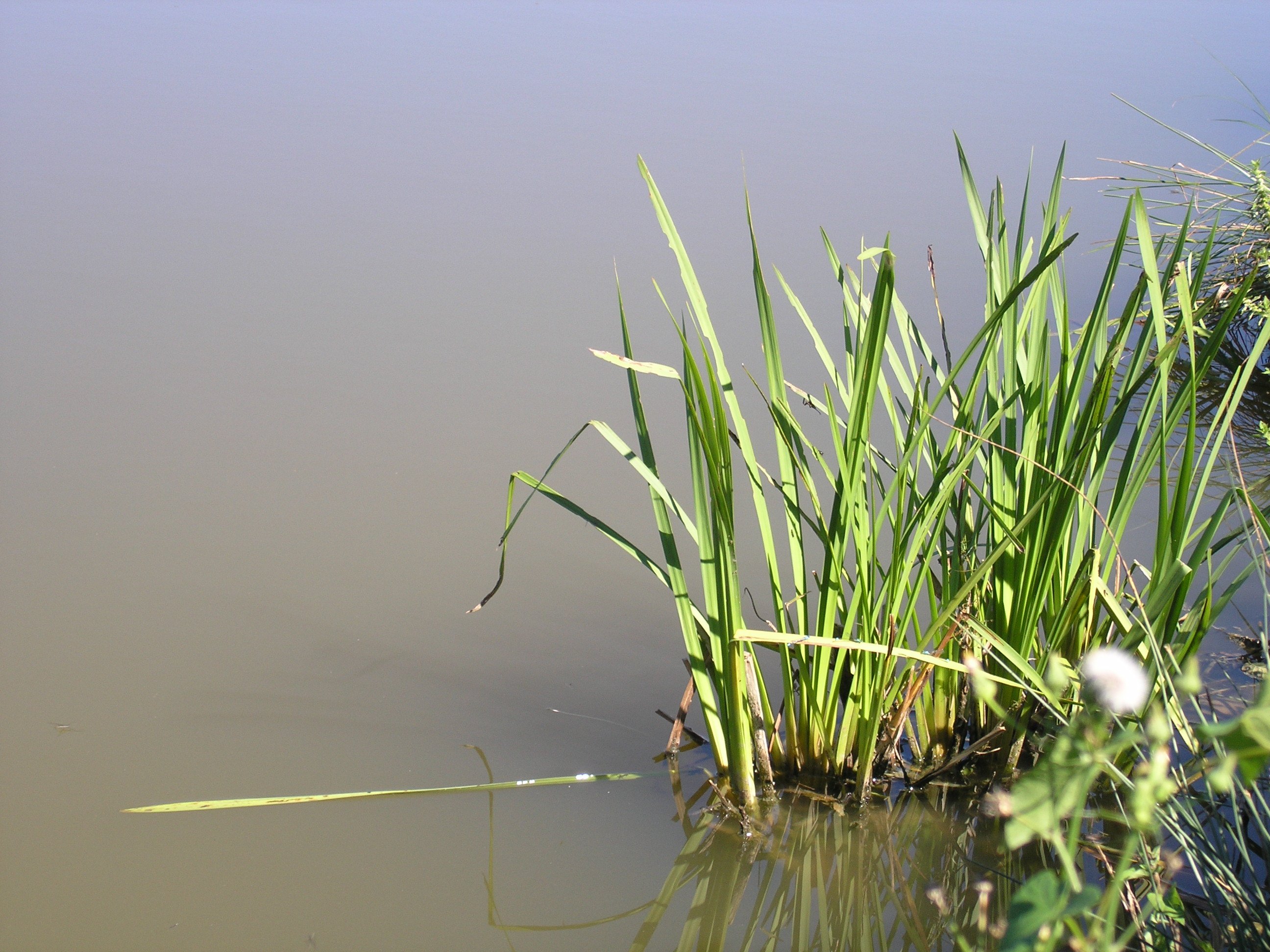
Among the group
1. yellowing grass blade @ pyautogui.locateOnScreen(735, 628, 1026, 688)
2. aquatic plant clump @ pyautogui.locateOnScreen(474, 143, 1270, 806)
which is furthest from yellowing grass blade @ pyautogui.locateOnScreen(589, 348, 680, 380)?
yellowing grass blade @ pyautogui.locateOnScreen(735, 628, 1026, 688)

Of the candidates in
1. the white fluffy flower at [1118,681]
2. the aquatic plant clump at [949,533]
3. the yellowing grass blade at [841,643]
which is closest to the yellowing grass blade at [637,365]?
the aquatic plant clump at [949,533]

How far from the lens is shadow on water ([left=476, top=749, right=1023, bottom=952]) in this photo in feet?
4.28

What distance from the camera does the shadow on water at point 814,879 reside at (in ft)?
4.28

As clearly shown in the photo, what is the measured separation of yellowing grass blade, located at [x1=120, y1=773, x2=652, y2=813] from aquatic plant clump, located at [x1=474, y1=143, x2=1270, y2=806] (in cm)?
22

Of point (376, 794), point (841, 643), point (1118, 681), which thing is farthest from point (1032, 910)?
point (376, 794)

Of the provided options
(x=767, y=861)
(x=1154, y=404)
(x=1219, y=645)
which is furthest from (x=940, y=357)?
(x=767, y=861)

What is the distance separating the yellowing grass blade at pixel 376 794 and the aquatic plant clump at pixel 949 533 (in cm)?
22

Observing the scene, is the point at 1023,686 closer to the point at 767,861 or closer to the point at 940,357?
the point at 767,861

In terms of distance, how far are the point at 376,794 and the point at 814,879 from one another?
66cm

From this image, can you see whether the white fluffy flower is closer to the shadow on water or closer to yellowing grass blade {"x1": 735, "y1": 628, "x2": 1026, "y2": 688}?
yellowing grass blade {"x1": 735, "y1": 628, "x2": 1026, "y2": 688}

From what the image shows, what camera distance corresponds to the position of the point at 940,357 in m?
3.04

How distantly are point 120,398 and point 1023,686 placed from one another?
88.9 inches

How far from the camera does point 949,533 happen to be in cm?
153

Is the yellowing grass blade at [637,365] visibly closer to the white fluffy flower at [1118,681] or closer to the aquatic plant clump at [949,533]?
the aquatic plant clump at [949,533]
